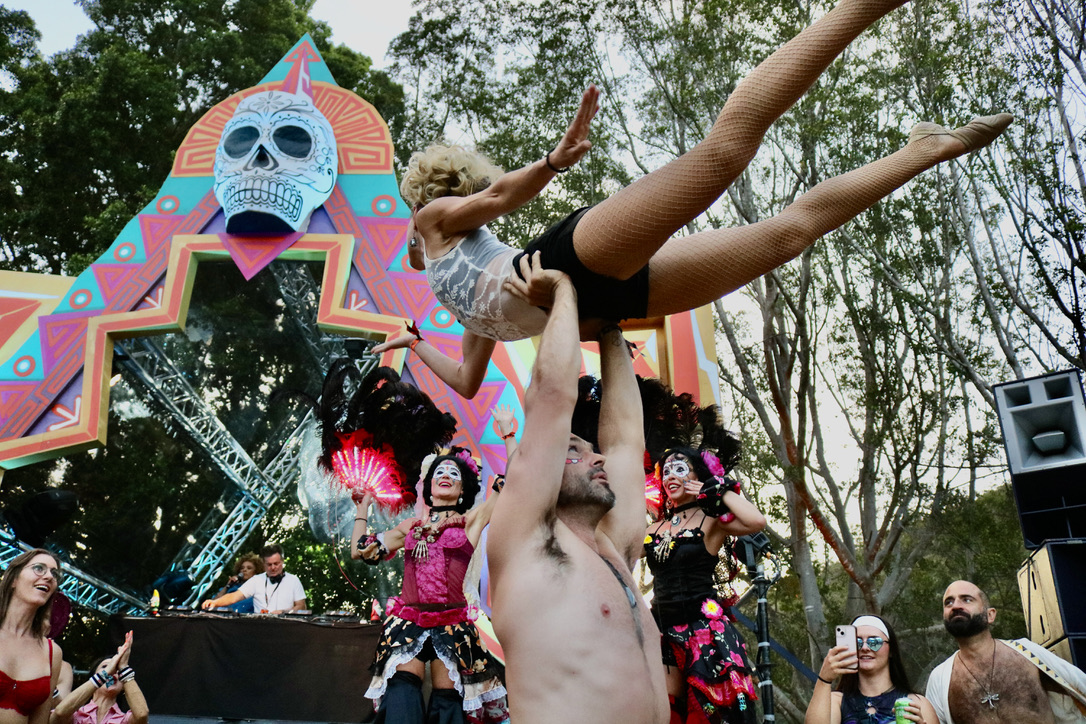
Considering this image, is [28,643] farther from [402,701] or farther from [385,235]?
[385,235]

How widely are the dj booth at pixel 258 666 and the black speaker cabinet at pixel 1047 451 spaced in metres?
4.13

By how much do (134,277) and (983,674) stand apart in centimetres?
793

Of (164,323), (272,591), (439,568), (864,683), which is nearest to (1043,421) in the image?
(864,683)

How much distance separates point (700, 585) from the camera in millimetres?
4336

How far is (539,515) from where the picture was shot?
2.37 meters

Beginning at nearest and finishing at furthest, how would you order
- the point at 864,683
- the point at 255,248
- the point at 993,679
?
the point at 864,683 → the point at 993,679 → the point at 255,248

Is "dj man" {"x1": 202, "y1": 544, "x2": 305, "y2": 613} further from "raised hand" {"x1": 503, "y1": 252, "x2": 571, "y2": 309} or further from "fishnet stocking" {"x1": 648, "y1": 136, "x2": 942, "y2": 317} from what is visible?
"fishnet stocking" {"x1": 648, "y1": 136, "x2": 942, "y2": 317}

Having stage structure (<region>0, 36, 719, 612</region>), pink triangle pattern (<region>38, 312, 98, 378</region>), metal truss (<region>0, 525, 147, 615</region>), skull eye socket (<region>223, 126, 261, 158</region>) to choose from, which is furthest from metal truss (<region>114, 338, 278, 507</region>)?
skull eye socket (<region>223, 126, 261, 158</region>)

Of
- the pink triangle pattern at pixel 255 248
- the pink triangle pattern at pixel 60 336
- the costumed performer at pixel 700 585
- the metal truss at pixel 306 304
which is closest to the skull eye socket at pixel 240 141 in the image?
the pink triangle pattern at pixel 255 248

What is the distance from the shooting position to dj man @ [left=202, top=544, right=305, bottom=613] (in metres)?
7.38

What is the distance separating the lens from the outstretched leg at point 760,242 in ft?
9.07

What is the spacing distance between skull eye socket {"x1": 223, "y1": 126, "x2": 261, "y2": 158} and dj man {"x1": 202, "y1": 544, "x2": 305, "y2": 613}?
4044mm

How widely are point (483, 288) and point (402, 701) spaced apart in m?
2.38

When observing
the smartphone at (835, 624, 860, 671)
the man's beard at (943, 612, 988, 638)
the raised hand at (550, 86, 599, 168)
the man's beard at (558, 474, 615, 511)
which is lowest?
the smartphone at (835, 624, 860, 671)
